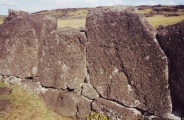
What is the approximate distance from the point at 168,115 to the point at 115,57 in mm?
1778

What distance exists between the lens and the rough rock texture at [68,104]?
7176 mm

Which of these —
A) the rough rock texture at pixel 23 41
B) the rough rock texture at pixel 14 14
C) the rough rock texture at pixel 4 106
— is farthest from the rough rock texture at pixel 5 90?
the rough rock texture at pixel 14 14

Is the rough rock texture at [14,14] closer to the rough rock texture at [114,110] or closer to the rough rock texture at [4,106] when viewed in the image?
A: the rough rock texture at [4,106]

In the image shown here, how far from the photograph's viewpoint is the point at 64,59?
737 centimetres

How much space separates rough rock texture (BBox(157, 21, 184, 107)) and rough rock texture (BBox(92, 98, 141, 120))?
44.9 inches

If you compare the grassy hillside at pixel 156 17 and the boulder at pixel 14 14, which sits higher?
the boulder at pixel 14 14

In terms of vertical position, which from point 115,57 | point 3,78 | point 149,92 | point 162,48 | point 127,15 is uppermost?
point 127,15

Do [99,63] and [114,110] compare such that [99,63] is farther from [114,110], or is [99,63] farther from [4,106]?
[4,106]

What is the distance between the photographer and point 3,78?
28.4 ft

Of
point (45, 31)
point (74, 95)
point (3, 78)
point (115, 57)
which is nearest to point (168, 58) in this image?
point (115, 57)

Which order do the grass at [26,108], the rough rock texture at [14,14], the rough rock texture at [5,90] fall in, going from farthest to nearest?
the rough rock texture at [14,14] → the rough rock texture at [5,90] → the grass at [26,108]

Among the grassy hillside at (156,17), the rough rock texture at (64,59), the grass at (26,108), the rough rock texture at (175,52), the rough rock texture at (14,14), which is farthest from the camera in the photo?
the grassy hillside at (156,17)

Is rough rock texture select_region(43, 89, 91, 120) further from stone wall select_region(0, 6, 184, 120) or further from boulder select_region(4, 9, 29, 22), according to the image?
boulder select_region(4, 9, 29, 22)

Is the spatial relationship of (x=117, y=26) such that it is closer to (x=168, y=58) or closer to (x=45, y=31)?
(x=168, y=58)
